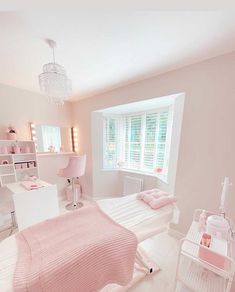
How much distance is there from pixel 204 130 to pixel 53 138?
9.91 feet

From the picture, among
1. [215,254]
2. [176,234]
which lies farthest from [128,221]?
[176,234]

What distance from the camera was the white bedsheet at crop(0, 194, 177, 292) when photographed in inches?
36.3

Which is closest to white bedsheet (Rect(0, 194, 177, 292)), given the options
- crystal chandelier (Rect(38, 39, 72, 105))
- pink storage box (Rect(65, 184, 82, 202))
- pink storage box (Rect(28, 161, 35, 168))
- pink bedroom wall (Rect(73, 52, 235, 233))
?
pink bedroom wall (Rect(73, 52, 235, 233))

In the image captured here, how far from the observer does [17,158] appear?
8.53 feet

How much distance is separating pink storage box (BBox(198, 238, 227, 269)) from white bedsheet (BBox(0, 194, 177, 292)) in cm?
46

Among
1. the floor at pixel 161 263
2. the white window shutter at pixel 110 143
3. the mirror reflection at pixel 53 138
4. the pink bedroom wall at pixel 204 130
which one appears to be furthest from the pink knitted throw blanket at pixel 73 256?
the mirror reflection at pixel 53 138

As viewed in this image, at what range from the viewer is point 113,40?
4.37ft

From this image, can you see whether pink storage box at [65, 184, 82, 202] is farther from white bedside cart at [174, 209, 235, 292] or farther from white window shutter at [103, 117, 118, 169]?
white bedside cart at [174, 209, 235, 292]

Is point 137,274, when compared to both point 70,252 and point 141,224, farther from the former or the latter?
point 70,252

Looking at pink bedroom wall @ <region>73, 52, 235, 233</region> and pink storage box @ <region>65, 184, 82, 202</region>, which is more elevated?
pink bedroom wall @ <region>73, 52, 235, 233</region>

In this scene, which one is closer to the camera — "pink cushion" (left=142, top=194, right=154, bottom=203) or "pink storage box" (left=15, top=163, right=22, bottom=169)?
"pink cushion" (left=142, top=194, right=154, bottom=203)

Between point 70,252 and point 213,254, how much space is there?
989 millimetres

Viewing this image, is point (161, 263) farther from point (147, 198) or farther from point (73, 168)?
point (73, 168)

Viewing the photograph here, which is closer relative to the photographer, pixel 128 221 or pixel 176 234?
A: pixel 128 221
